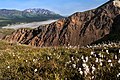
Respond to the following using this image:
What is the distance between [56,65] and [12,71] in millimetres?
1454

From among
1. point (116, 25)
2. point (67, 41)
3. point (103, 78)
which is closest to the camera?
point (103, 78)

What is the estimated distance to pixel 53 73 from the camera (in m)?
9.35

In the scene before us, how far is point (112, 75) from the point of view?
828cm

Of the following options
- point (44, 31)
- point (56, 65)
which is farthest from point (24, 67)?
point (44, 31)

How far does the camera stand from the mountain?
136 meters

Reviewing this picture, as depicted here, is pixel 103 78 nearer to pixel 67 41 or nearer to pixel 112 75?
pixel 112 75

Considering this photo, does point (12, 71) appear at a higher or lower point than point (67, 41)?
higher

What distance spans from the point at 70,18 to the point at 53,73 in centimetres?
14480

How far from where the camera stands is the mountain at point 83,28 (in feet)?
446

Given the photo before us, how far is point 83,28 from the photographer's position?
143m

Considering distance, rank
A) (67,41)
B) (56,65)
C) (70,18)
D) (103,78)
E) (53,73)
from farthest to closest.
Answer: (70,18), (67,41), (56,65), (53,73), (103,78)

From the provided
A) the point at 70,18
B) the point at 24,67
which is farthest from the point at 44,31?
the point at 24,67

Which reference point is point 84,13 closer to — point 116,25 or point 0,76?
point 116,25

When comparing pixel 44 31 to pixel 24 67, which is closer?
pixel 24 67
